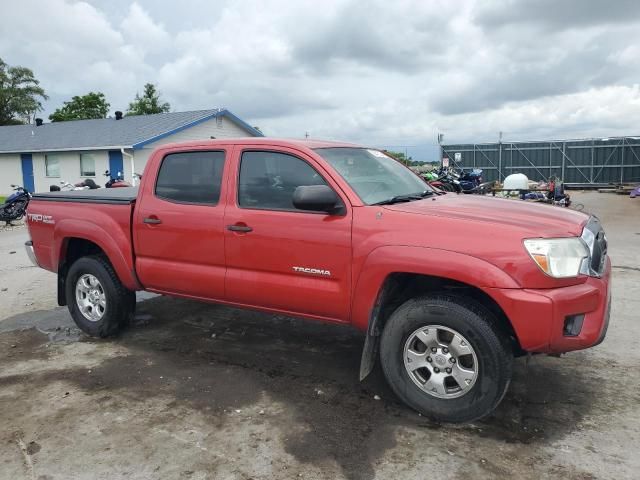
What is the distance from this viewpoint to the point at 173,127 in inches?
1011

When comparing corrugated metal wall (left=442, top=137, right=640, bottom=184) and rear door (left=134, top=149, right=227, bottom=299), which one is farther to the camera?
corrugated metal wall (left=442, top=137, right=640, bottom=184)

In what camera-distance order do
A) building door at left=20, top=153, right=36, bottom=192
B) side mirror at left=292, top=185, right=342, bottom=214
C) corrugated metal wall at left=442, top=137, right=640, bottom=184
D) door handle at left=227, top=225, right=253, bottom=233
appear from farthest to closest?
building door at left=20, top=153, right=36, bottom=192
corrugated metal wall at left=442, top=137, right=640, bottom=184
door handle at left=227, top=225, right=253, bottom=233
side mirror at left=292, top=185, right=342, bottom=214

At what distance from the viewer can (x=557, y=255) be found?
3373mm

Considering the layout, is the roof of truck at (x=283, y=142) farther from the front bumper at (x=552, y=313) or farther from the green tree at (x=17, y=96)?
the green tree at (x=17, y=96)

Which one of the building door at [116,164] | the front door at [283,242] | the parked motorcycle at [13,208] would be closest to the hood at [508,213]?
the front door at [283,242]

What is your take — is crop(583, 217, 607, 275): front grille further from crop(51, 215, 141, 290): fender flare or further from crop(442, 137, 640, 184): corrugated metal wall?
crop(442, 137, 640, 184): corrugated metal wall

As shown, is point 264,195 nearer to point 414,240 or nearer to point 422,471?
point 414,240

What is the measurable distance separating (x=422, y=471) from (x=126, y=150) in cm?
2366

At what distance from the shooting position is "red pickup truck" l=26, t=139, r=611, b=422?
340 centimetres

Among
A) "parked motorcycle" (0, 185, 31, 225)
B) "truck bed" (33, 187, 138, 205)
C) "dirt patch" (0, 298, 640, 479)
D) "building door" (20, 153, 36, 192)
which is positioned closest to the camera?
"dirt patch" (0, 298, 640, 479)

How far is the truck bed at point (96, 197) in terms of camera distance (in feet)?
17.0

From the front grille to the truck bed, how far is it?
3.81 metres

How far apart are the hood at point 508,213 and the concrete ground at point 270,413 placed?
4.21 ft

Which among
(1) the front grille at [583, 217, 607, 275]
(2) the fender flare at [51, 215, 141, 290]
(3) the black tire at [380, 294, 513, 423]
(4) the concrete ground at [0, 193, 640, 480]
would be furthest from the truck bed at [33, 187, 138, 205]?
(1) the front grille at [583, 217, 607, 275]
